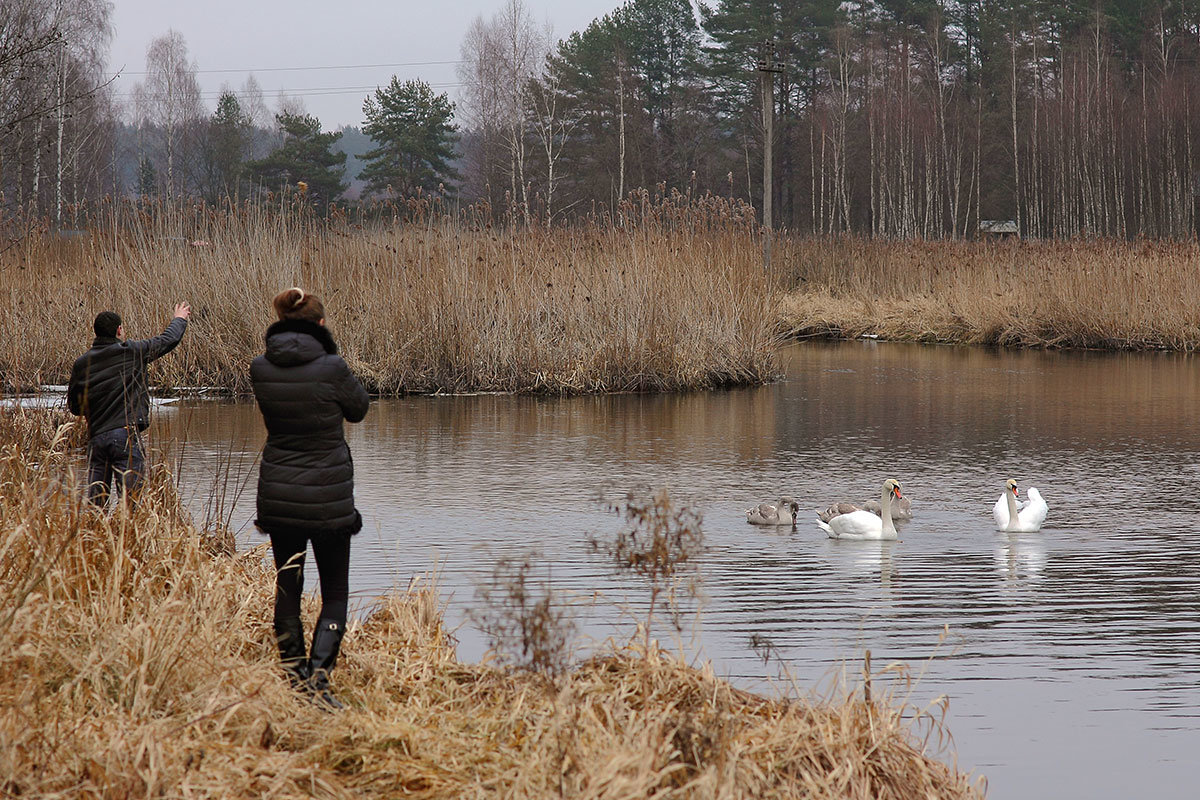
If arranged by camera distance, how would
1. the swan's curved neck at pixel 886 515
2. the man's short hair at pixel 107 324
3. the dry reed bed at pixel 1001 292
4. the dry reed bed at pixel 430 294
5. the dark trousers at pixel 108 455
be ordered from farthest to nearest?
the dry reed bed at pixel 1001 292 < the dry reed bed at pixel 430 294 < the swan's curved neck at pixel 886 515 < the man's short hair at pixel 107 324 < the dark trousers at pixel 108 455

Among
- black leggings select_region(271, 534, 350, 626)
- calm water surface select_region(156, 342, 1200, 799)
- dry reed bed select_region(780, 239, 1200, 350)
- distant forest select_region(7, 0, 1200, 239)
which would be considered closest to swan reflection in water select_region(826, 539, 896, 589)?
calm water surface select_region(156, 342, 1200, 799)

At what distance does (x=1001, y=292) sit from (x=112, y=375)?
1012 inches

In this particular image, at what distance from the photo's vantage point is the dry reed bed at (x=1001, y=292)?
1107 inches

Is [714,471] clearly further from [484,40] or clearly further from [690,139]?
[484,40]

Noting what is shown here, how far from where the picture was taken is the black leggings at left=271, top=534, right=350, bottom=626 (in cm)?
546

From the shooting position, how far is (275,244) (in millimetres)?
19016

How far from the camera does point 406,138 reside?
180 ft

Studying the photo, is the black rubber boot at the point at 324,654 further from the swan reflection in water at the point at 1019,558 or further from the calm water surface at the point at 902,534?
the swan reflection in water at the point at 1019,558

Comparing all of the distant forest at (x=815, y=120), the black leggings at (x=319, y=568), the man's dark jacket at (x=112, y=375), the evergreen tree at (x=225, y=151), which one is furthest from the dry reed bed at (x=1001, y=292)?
the evergreen tree at (x=225, y=151)

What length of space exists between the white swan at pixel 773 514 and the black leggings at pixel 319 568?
5.42 m

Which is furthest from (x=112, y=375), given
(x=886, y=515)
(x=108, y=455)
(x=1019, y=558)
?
(x=1019, y=558)

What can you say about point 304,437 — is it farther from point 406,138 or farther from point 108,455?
point 406,138

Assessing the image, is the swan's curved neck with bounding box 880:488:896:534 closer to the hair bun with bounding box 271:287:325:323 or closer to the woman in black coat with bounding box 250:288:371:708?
the woman in black coat with bounding box 250:288:371:708

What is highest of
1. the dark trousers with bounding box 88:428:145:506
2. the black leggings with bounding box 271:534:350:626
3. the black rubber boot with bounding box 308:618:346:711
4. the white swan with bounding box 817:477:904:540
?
the dark trousers with bounding box 88:428:145:506
